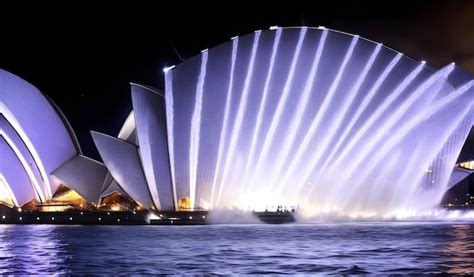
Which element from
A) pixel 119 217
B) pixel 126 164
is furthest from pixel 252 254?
pixel 119 217

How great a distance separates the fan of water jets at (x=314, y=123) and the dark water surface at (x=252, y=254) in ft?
60.8

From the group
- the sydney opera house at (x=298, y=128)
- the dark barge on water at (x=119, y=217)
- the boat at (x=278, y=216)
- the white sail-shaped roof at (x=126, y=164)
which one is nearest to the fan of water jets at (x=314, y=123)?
the sydney opera house at (x=298, y=128)

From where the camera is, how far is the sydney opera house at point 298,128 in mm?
61500

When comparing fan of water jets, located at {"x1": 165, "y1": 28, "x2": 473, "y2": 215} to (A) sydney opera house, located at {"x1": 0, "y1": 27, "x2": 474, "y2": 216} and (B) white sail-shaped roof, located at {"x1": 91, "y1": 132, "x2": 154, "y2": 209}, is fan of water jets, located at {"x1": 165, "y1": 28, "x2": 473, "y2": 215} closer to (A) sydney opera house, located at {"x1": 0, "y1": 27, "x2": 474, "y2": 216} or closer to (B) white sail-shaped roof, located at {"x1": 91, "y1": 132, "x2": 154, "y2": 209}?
(A) sydney opera house, located at {"x1": 0, "y1": 27, "x2": 474, "y2": 216}

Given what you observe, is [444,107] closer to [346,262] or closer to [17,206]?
[346,262]

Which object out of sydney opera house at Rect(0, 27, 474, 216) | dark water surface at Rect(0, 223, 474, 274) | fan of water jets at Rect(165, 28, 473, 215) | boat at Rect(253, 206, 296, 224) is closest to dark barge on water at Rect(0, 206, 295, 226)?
boat at Rect(253, 206, 296, 224)

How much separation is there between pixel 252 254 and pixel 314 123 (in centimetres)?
3159

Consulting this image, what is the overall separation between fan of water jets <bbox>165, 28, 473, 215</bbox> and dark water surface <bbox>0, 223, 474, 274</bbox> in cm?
1854

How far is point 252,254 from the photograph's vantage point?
107 ft

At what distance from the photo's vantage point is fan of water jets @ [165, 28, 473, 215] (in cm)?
6144

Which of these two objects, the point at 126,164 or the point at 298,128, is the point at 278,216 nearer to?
the point at 298,128

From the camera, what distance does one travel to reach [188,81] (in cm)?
6300

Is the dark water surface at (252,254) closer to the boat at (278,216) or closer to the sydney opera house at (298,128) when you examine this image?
the boat at (278,216)

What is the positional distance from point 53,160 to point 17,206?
8926 mm
